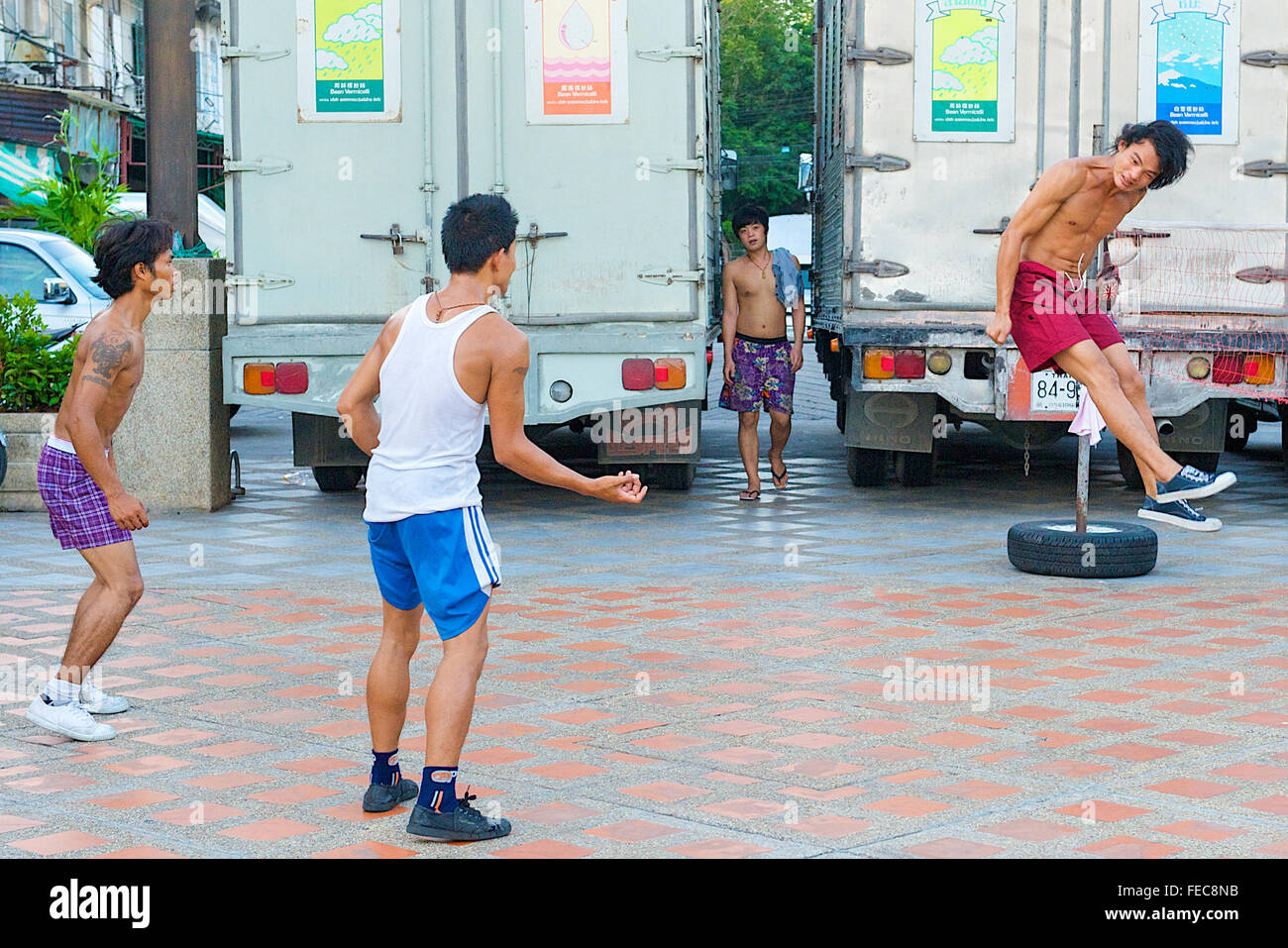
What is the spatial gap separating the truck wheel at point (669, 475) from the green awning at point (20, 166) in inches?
654

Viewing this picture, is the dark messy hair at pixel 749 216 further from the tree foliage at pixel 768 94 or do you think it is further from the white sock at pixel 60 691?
the tree foliage at pixel 768 94

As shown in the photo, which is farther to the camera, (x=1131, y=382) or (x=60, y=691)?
(x=1131, y=382)

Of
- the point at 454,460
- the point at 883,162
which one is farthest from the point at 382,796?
the point at 883,162

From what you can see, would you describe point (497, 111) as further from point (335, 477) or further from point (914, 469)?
point (914, 469)

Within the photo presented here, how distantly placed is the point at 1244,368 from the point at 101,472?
23.1 ft

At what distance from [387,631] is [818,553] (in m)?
4.91

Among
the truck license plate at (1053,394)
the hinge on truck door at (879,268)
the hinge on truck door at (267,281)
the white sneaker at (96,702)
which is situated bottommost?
the white sneaker at (96,702)

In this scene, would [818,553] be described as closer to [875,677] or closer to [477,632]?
[875,677]

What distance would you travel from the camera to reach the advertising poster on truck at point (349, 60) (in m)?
9.90

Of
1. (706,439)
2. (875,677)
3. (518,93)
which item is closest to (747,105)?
(706,439)

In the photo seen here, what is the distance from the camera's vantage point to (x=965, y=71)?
33.6ft

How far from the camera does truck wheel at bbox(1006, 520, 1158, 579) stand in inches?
328

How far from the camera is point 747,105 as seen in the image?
54688mm

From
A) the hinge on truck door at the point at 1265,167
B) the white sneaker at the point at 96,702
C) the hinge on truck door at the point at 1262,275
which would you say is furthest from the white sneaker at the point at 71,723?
the hinge on truck door at the point at 1265,167
